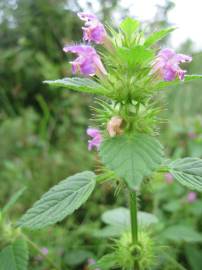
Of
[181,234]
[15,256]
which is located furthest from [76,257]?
[15,256]

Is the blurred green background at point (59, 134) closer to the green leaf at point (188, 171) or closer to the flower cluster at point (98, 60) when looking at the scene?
the green leaf at point (188, 171)

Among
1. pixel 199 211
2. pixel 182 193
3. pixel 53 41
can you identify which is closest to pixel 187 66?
pixel 53 41

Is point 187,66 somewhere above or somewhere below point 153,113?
above

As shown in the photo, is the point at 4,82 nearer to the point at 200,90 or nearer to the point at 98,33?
the point at 200,90

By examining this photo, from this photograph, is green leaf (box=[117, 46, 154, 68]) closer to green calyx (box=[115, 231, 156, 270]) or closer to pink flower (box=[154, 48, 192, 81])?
pink flower (box=[154, 48, 192, 81])

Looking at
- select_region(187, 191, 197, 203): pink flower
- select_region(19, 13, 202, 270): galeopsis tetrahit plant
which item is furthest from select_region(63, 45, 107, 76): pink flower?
select_region(187, 191, 197, 203): pink flower

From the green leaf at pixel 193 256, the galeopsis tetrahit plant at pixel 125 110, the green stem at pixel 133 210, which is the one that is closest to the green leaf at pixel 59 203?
the galeopsis tetrahit plant at pixel 125 110

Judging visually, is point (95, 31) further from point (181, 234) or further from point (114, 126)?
point (181, 234)
